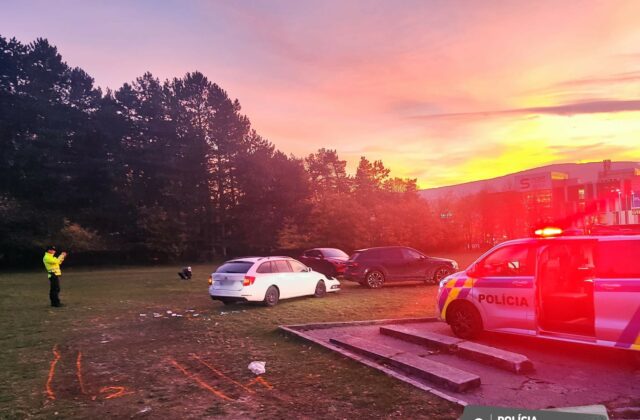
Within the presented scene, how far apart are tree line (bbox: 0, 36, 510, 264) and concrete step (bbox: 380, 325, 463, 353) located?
3323 cm

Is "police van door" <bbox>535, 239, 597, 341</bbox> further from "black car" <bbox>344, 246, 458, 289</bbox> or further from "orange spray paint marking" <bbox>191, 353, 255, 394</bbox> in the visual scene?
"black car" <bbox>344, 246, 458, 289</bbox>

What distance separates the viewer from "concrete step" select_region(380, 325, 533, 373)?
6.59 meters

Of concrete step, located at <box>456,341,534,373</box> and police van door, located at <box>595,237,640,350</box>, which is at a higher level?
police van door, located at <box>595,237,640,350</box>

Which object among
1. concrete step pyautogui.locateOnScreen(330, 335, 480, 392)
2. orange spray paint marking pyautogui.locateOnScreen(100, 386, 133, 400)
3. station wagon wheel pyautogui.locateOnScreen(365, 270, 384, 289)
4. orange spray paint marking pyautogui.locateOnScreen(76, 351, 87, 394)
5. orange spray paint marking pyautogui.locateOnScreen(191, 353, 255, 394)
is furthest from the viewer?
station wagon wheel pyautogui.locateOnScreen(365, 270, 384, 289)

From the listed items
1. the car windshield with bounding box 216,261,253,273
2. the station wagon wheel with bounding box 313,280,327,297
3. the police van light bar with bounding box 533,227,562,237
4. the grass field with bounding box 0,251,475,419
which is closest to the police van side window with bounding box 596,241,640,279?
the police van light bar with bounding box 533,227,562,237

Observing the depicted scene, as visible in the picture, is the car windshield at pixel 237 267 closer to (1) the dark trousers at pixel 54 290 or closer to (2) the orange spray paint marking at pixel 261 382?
(1) the dark trousers at pixel 54 290

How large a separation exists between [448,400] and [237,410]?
8.15ft

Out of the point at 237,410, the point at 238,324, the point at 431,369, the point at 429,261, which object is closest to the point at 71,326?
the point at 238,324

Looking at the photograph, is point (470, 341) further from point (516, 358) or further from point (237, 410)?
point (237, 410)

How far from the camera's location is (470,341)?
26.6ft

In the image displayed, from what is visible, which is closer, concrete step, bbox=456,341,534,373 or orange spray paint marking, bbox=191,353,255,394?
orange spray paint marking, bbox=191,353,255,394

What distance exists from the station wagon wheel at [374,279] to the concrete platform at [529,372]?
30.4 feet

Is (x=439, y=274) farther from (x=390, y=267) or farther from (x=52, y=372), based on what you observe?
(x=52, y=372)

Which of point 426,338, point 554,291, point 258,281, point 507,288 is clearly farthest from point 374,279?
point 554,291
